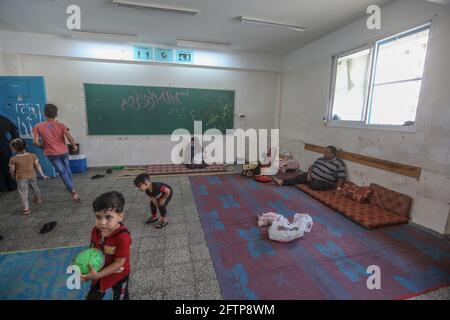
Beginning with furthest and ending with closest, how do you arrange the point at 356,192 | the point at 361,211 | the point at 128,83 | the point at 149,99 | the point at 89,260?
the point at 149,99 → the point at 128,83 → the point at 356,192 → the point at 361,211 → the point at 89,260

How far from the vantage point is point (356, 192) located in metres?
3.31

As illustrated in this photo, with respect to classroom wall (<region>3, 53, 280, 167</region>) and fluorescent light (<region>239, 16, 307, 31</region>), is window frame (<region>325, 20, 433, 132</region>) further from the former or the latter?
classroom wall (<region>3, 53, 280, 167</region>)

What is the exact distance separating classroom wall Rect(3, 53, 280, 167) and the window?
6.97 ft

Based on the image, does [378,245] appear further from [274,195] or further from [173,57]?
[173,57]

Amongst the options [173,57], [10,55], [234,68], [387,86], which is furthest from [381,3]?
[10,55]

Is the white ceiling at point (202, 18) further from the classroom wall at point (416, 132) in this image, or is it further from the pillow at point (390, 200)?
the pillow at point (390, 200)

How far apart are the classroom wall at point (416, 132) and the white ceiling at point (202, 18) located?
30cm

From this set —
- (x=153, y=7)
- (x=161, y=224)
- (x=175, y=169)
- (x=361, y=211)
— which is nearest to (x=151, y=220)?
(x=161, y=224)

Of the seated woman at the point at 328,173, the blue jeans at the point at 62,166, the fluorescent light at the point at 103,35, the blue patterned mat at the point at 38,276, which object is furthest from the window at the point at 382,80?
the blue jeans at the point at 62,166

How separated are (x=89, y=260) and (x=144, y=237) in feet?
4.39

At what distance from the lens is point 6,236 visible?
7.48 feet

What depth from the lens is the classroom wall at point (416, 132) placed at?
2.41 meters

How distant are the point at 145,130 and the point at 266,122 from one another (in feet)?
10.8

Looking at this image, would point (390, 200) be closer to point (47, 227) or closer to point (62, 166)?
point (47, 227)
